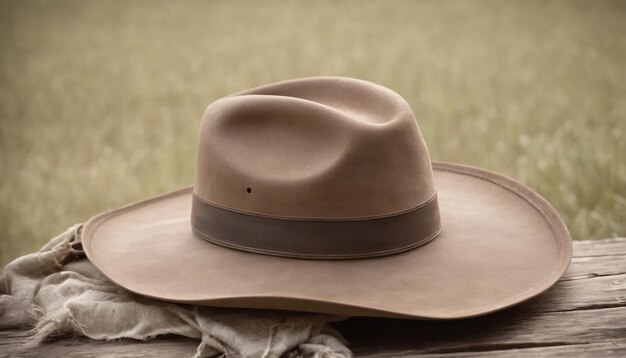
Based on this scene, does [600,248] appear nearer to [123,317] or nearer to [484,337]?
[484,337]

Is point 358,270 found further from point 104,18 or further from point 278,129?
point 104,18

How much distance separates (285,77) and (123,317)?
7562 mm

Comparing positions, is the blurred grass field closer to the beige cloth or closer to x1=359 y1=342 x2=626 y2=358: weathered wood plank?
x1=359 y1=342 x2=626 y2=358: weathered wood plank

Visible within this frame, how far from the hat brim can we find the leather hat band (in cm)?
3

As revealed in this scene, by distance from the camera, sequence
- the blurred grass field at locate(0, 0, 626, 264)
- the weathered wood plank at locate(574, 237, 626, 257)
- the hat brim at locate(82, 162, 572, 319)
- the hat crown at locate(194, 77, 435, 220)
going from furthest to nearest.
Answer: the blurred grass field at locate(0, 0, 626, 264)
the weathered wood plank at locate(574, 237, 626, 257)
the hat crown at locate(194, 77, 435, 220)
the hat brim at locate(82, 162, 572, 319)

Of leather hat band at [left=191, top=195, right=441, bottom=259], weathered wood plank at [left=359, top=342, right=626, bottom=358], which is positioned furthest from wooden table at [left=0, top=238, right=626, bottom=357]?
leather hat band at [left=191, top=195, right=441, bottom=259]

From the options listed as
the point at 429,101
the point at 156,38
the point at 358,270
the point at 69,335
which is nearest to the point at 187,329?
the point at 69,335

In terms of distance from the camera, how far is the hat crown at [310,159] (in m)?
2.42

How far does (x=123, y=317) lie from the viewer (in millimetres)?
2449

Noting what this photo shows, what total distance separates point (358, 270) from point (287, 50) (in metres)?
9.51

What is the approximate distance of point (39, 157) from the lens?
662 centimetres

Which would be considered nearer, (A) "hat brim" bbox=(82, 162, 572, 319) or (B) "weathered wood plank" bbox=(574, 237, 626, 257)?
(A) "hat brim" bbox=(82, 162, 572, 319)

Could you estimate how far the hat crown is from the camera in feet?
7.93

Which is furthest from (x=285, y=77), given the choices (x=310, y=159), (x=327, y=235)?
(x=327, y=235)
